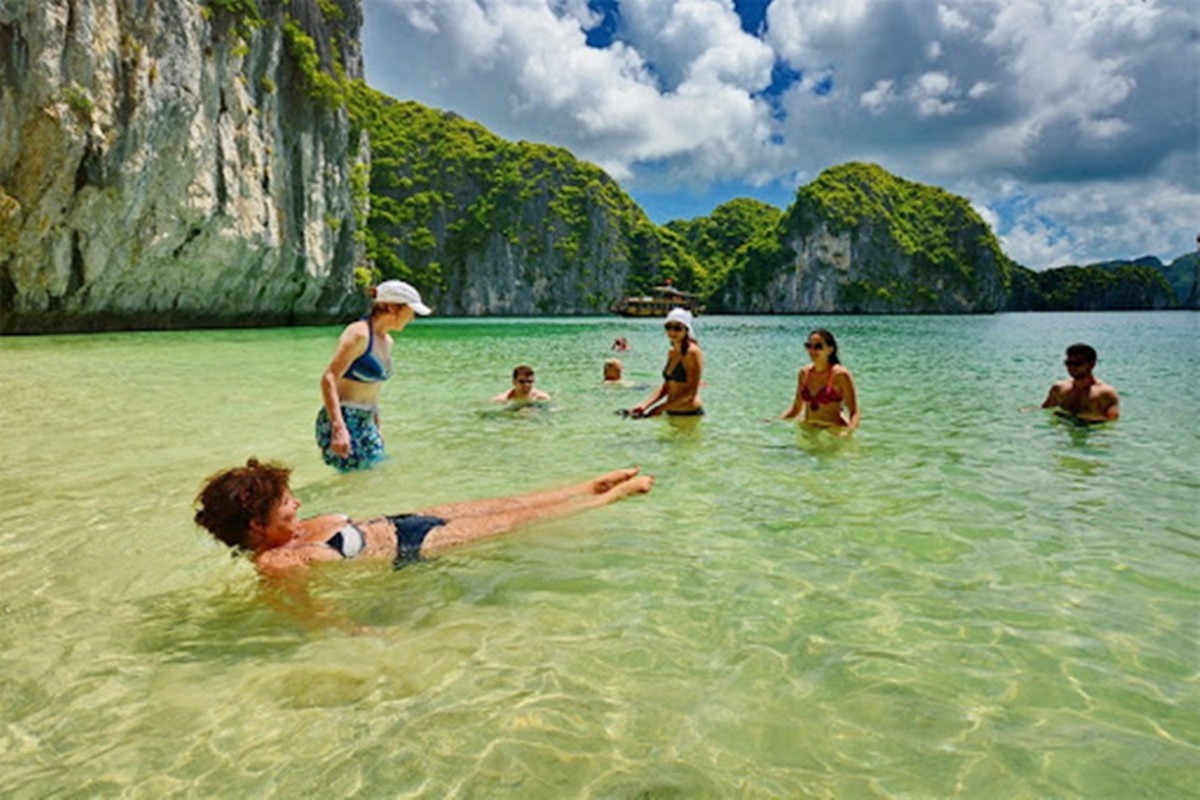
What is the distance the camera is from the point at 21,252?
1088 inches

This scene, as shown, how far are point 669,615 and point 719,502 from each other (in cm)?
226

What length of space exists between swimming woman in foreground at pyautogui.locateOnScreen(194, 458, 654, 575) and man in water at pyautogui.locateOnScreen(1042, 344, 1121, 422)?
8.43 metres

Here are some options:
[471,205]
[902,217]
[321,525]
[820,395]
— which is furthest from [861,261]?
Answer: [321,525]

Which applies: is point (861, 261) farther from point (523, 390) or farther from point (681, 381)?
point (681, 381)

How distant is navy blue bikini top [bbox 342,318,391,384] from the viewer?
5.80 meters

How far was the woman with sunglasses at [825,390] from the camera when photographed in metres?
8.67

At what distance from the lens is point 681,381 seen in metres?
9.79

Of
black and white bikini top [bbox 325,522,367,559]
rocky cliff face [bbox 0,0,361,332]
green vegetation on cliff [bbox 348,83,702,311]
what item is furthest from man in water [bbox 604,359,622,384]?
green vegetation on cliff [bbox 348,83,702,311]

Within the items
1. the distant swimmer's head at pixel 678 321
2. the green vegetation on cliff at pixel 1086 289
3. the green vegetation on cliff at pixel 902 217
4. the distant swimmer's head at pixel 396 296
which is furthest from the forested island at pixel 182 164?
the green vegetation on cliff at pixel 1086 289

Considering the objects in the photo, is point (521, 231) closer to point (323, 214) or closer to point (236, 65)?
point (323, 214)

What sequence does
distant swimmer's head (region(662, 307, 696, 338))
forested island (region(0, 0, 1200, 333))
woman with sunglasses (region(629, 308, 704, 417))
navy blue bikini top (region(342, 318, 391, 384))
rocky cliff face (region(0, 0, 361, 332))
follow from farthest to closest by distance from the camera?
1. forested island (region(0, 0, 1200, 333))
2. rocky cliff face (region(0, 0, 361, 332))
3. woman with sunglasses (region(629, 308, 704, 417))
4. distant swimmer's head (region(662, 307, 696, 338))
5. navy blue bikini top (region(342, 318, 391, 384))

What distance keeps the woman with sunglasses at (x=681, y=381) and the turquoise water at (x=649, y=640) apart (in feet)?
7.59

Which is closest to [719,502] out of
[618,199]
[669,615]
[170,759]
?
[669,615]

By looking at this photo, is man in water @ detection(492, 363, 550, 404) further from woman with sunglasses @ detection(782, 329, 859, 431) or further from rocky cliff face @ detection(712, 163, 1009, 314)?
rocky cliff face @ detection(712, 163, 1009, 314)
